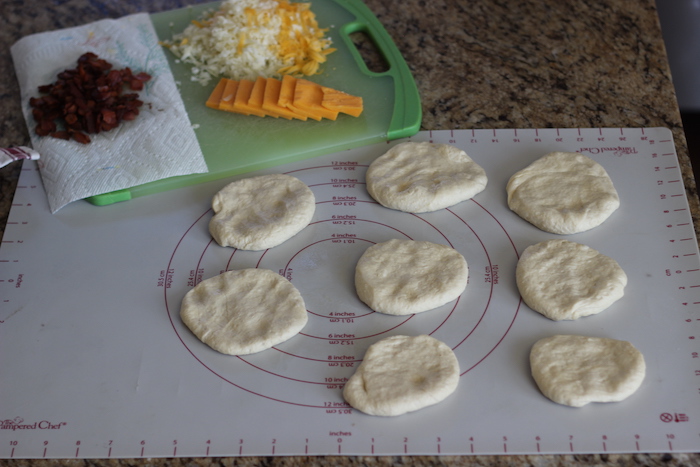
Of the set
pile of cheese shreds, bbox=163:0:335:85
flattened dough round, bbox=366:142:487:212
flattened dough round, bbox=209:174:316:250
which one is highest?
pile of cheese shreds, bbox=163:0:335:85

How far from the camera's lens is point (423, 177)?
212 cm

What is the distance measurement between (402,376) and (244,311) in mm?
496

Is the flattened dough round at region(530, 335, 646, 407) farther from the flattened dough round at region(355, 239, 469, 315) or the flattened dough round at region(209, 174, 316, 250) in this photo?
the flattened dough round at region(209, 174, 316, 250)

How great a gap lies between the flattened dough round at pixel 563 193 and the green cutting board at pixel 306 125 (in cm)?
46

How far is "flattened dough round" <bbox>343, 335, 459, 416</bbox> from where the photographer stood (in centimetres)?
165

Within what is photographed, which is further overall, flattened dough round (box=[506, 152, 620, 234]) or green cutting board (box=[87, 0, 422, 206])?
green cutting board (box=[87, 0, 422, 206])

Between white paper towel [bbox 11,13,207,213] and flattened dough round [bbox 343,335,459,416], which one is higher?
white paper towel [bbox 11,13,207,213]

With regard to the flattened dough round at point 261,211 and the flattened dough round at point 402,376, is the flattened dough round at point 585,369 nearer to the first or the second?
the flattened dough round at point 402,376

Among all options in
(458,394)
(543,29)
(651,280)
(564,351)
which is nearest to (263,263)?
(458,394)

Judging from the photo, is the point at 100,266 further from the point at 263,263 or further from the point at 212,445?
the point at 212,445

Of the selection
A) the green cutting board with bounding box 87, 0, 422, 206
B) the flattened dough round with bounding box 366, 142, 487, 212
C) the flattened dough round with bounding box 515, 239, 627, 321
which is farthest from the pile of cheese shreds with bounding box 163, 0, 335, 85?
the flattened dough round with bounding box 515, 239, 627, 321

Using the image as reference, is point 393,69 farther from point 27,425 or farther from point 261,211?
point 27,425

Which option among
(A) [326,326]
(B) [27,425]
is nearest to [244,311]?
(A) [326,326]

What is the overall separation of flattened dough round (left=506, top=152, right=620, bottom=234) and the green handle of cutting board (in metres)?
0.44
